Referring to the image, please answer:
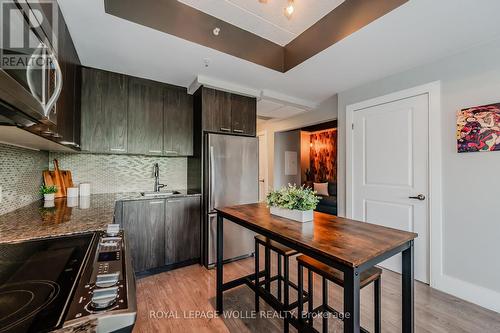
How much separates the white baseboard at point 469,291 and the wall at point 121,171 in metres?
3.32

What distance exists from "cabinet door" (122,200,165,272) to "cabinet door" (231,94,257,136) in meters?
1.45

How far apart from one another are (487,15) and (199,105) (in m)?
2.83

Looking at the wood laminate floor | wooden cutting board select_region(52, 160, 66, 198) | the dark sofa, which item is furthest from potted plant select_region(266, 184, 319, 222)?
the dark sofa

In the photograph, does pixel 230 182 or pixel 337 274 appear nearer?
pixel 337 274

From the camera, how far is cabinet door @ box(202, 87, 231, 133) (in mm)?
2881

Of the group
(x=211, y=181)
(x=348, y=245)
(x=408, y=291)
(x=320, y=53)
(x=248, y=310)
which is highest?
(x=320, y=53)

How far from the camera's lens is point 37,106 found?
76 cm

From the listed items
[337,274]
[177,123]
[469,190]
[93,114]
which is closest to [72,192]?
[93,114]

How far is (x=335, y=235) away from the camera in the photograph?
50.4 inches

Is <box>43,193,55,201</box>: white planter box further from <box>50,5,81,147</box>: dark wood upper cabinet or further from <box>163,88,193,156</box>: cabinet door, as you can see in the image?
<box>163,88,193,156</box>: cabinet door

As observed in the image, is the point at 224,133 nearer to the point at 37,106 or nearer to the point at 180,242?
the point at 180,242

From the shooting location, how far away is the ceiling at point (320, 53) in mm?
1644

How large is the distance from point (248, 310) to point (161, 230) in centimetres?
137

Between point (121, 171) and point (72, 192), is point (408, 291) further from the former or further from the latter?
point (121, 171)
